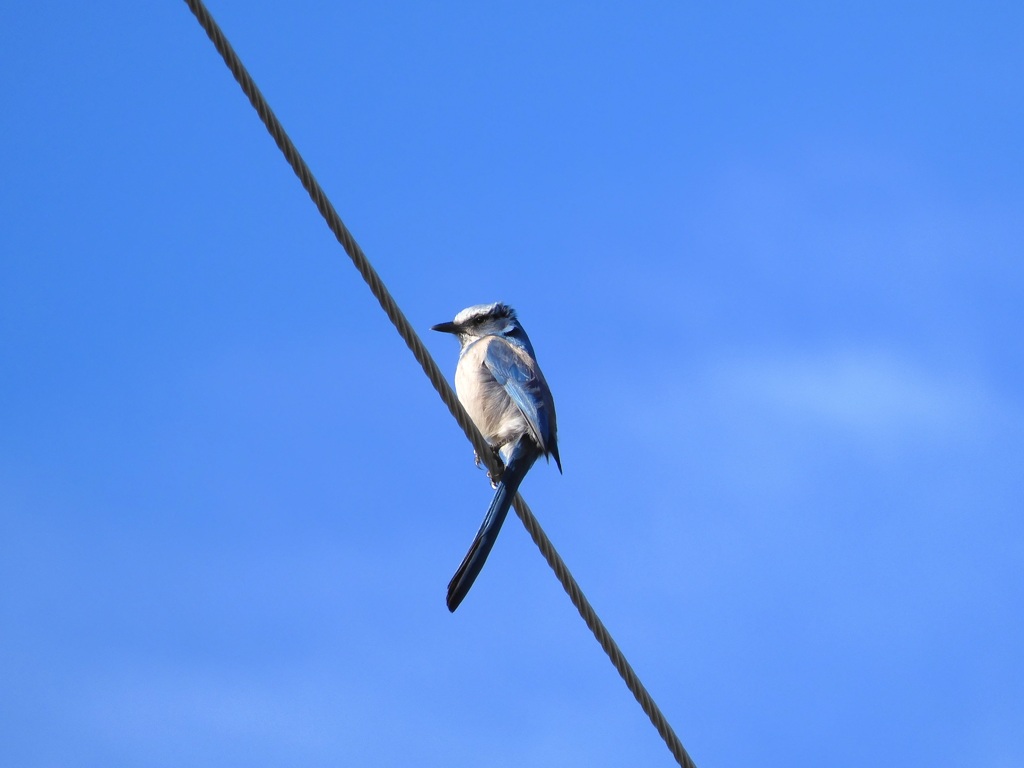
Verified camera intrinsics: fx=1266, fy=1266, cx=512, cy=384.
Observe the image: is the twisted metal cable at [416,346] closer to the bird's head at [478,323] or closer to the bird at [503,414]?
the bird at [503,414]

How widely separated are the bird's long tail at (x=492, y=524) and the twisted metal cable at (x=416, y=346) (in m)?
0.62

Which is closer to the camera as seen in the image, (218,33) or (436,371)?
(218,33)

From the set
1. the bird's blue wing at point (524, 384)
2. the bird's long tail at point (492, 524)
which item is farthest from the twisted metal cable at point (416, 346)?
the bird's blue wing at point (524, 384)

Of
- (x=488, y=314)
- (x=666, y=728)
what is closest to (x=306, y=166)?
(x=666, y=728)

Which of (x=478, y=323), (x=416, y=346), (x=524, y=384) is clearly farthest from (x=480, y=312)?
(x=416, y=346)

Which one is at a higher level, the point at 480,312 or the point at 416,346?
the point at 480,312

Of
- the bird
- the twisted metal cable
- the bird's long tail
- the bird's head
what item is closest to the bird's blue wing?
the bird

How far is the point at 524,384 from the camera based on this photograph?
A: 6.47 m

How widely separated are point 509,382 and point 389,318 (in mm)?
2422

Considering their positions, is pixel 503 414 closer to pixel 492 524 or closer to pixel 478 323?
pixel 492 524

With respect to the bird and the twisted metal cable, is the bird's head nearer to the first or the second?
the bird

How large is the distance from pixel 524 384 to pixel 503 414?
0.19 metres

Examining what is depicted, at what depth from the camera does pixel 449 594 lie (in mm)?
5406

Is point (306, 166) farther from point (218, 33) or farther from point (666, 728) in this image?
point (666, 728)
